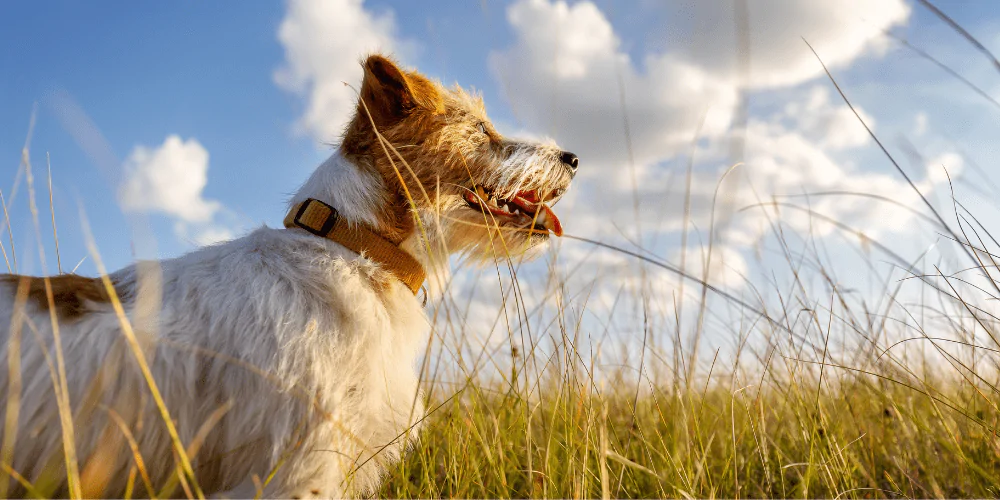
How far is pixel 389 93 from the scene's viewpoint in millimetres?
3002

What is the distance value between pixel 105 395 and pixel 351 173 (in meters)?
1.40

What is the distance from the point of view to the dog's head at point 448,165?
2.91 meters

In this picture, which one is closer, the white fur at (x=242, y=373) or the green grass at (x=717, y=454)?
the white fur at (x=242, y=373)

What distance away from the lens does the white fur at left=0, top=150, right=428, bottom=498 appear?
2234 millimetres

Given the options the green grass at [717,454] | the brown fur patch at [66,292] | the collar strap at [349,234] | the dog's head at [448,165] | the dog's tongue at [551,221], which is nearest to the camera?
the brown fur patch at [66,292]

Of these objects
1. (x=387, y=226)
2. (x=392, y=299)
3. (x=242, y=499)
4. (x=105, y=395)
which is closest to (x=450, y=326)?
(x=392, y=299)

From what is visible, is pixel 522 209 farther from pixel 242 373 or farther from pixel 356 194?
pixel 242 373

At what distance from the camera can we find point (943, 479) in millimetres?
3105

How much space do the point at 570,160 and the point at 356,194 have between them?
1.39 m

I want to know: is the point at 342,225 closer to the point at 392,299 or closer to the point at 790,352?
the point at 392,299

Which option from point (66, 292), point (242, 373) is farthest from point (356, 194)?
point (66, 292)

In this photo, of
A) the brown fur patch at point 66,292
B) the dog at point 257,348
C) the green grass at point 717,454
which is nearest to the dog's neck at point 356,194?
the dog at point 257,348

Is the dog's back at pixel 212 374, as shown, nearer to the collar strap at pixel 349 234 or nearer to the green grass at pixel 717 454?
the collar strap at pixel 349 234

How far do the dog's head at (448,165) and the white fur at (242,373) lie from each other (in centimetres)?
57
